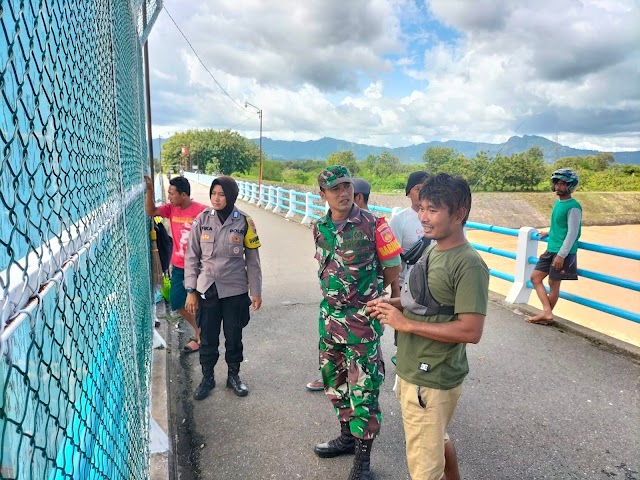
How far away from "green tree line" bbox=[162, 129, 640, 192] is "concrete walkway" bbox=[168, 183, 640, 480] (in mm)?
1731

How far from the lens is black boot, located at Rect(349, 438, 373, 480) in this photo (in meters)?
2.56

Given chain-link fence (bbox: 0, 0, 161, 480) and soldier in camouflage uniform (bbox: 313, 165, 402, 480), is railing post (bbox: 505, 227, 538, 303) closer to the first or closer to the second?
soldier in camouflage uniform (bbox: 313, 165, 402, 480)

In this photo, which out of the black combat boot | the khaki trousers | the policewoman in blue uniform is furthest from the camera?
the black combat boot

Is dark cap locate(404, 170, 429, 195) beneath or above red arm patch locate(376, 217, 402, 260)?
above

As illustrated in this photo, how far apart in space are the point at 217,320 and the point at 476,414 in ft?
6.87

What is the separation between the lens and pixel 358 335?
2557 millimetres

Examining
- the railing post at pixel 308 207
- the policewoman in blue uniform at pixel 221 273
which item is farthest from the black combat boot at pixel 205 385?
the railing post at pixel 308 207

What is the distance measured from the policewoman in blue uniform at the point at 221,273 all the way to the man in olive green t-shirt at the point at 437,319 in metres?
1.69

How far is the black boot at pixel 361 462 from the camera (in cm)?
256

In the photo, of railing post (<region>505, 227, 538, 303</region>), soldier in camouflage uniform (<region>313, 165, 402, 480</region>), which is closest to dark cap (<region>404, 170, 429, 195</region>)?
soldier in camouflage uniform (<region>313, 165, 402, 480</region>)

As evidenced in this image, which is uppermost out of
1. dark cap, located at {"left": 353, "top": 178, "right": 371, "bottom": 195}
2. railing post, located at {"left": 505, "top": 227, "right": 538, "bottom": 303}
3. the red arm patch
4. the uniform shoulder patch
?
dark cap, located at {"left": 353, "top": 178, "right": 371, "bottom": 195}

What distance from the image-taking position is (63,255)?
3.29 ft

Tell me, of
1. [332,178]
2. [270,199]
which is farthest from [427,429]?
[270,199]

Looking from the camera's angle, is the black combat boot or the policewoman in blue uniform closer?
the policewoman in blue uniform
